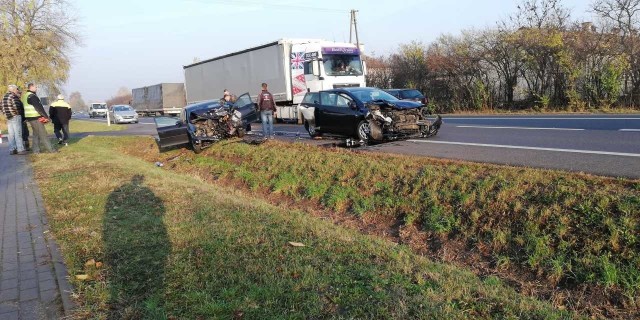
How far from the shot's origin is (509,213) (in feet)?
19.6

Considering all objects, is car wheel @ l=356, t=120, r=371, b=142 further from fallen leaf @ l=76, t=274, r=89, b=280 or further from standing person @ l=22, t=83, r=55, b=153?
standing person @ l=22, t=83, r=55, b=153

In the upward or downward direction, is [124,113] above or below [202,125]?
above

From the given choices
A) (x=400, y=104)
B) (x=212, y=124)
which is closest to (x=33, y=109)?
(x=212, y=124)

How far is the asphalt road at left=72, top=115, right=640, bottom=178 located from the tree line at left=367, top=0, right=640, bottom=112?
840 centimetres

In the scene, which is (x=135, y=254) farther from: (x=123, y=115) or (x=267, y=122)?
(x=123, y=115)

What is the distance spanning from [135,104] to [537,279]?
164ft

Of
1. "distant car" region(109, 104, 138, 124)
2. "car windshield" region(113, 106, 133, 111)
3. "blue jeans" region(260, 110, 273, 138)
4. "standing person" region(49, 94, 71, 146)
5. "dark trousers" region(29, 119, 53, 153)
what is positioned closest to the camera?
"dark trousers" region(29, 119, 53, 153)

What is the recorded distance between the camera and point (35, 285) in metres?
3.98

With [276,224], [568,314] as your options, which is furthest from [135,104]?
[568,314]

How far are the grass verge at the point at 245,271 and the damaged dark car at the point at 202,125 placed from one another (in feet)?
22.9

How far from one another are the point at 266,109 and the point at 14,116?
7.05 metres

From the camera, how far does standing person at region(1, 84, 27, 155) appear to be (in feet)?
41.6

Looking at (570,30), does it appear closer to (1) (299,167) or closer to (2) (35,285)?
(1) (299,167)

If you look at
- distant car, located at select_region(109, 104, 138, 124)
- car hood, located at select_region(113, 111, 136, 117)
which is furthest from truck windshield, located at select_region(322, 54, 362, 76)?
car hood, located at select_region(113, 111, 136, 117)
